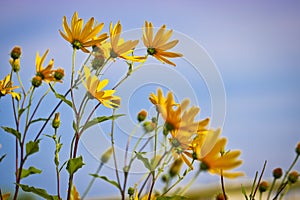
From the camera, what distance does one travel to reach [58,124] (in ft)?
2.63

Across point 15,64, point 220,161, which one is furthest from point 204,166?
point 15,64

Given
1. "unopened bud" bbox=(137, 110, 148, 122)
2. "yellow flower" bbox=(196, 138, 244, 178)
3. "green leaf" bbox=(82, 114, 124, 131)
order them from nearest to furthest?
"yellow flower" bbox=(196, 138, 244, 178) < "green leaf" bbox=(82, 114, 124, 131) < "unopened bud" bbox=(137, 110, 148, 122)

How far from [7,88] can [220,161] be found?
500 millimetres

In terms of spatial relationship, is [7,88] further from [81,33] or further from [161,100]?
[161,100]

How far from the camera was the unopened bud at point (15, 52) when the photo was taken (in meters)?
1.02

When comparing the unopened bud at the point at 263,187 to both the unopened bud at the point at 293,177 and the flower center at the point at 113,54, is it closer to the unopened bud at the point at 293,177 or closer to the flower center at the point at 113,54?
the unopened bud at the point at 293,177

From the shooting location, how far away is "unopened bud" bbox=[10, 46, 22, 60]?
3.35ft

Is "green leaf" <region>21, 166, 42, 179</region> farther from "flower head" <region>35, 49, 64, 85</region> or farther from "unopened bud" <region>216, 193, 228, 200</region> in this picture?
"unopened bud" <region>216, 193, 228, 200</region>

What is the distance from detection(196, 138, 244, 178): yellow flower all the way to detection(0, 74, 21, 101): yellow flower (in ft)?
1.54

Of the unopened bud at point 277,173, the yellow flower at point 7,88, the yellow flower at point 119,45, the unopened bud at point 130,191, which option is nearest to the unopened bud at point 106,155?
the unopened bud at point 130,191

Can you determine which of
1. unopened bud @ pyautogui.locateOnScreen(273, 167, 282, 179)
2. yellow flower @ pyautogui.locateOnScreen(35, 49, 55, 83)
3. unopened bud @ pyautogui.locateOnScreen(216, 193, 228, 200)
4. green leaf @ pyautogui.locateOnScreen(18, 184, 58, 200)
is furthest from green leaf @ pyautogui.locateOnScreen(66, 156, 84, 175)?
A: unopened bud @ pyautogui.locateOnScreen(273, 167, 282, 179)

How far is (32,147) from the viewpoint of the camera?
82cm

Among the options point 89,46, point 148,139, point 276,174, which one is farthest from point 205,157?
point 276,174

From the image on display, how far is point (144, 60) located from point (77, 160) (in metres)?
0.18
